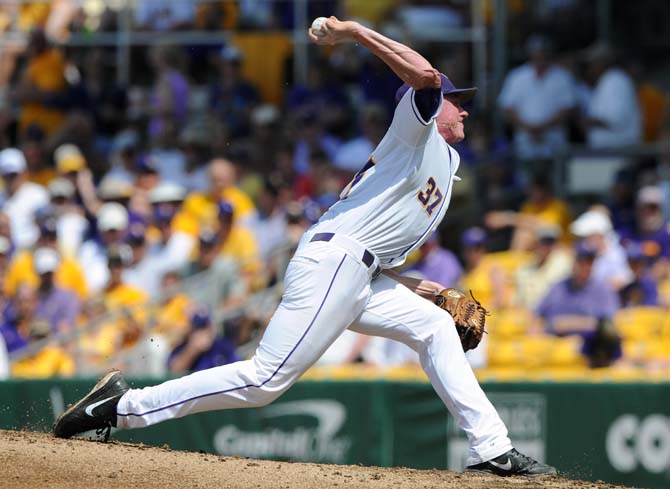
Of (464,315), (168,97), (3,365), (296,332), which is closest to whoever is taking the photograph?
(296,332)

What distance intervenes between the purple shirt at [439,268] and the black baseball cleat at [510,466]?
4.14 meters

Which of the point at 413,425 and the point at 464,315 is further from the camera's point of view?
the point at 413,425

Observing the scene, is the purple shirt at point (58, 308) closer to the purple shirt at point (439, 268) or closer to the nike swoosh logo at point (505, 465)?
the purple shirt at point (439, 268)

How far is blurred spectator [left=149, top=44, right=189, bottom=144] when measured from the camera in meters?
12.6

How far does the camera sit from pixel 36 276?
1071 centimetres

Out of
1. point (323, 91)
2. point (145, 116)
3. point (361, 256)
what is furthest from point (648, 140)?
point (361, 256)

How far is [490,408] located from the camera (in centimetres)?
571

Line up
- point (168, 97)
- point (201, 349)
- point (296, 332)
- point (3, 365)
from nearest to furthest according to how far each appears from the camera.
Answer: point (296, 332) → point (3, 365) → point (201, 349) → point (168, 97)

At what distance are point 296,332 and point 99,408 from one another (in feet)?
3.58

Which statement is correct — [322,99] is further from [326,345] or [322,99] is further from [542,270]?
[326,345]

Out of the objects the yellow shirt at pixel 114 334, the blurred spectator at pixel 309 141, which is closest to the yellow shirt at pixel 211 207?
the blurred spectator at pixel 309 141

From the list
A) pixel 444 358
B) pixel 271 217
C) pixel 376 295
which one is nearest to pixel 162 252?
pixel 271 217

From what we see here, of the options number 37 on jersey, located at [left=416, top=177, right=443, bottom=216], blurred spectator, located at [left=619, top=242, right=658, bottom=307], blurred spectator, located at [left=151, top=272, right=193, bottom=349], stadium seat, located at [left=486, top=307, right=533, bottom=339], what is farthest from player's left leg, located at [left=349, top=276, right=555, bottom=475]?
blurred spectator, located at [left=151, top=272, right=193, bottom=349]

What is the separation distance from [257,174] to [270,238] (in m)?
1.20
